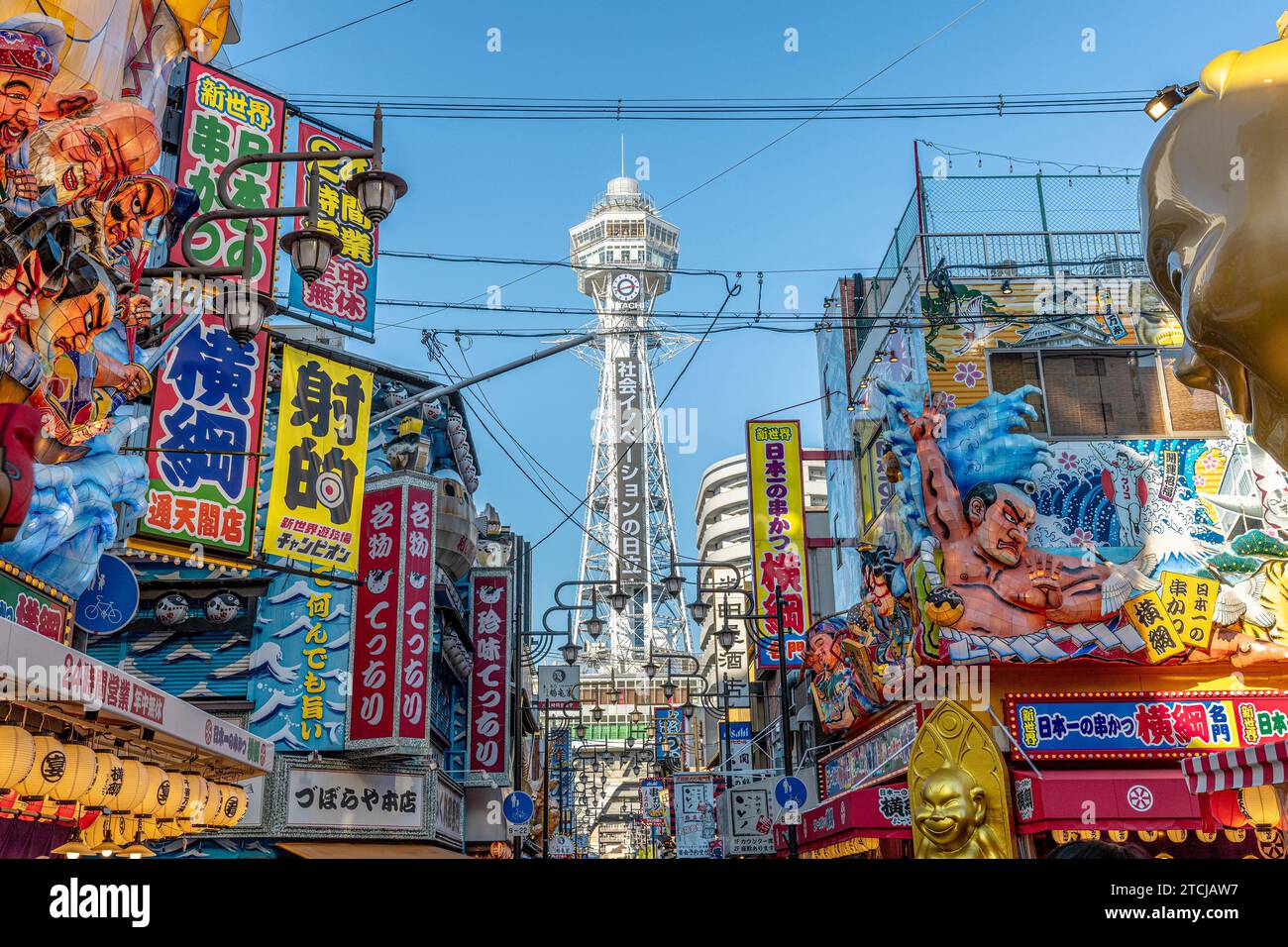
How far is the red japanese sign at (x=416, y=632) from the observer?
2386cm

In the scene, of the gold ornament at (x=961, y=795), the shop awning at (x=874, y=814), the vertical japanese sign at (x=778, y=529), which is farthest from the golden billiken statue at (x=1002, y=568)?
the vertical japanese sign at (x=778, y=529)

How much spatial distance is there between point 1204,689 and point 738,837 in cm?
1427

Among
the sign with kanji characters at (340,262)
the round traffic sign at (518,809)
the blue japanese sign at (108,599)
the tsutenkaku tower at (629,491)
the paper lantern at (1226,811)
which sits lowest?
the paper lantern at (1226,811)

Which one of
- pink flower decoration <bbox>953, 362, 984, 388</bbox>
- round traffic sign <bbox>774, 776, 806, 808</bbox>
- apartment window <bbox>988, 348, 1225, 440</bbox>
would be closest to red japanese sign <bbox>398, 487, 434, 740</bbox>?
round traffic sign <bbox>774, 776, 806, 808</bbox>

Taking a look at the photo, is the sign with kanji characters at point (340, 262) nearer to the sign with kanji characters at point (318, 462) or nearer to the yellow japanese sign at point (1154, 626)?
the sign with kanji characters at point (318, 462)

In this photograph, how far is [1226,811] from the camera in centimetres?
1853

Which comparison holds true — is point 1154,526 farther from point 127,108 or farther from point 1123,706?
point 127,108

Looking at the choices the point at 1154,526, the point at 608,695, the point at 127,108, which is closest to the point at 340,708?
the point at 127,108

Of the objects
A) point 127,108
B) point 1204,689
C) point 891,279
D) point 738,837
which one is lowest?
point 738,837

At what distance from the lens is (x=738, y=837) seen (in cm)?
3092

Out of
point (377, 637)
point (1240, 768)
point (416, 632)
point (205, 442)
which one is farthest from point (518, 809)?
point (1240, 768)

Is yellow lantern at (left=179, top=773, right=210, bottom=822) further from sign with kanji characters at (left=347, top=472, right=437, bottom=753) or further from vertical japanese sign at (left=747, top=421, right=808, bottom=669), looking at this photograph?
vertical japanese sign at (left=747, top=421, right=808, bottom=669)

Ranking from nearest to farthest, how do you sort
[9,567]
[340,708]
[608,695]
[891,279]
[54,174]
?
[54,174]
[9,567]
[340,708]
[891,279]
[608,695]

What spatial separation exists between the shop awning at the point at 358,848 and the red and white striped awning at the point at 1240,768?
15.2m
